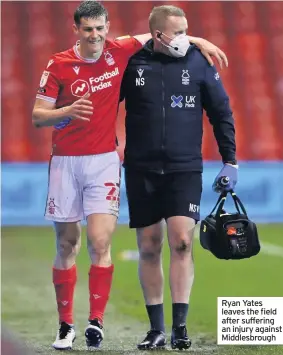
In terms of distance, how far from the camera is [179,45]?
5.09 meters

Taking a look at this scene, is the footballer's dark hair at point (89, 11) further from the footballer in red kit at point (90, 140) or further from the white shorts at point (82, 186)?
the white shorts at point (82, 186)

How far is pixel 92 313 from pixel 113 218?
1.56 ft

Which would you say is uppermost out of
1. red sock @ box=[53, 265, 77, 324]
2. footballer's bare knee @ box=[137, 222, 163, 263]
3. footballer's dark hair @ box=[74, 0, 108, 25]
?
footballer's dark hair @ box=[74, 0, 108, 25]

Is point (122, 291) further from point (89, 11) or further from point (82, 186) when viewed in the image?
point (89, 11)

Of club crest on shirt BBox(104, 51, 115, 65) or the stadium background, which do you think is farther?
the stadium background

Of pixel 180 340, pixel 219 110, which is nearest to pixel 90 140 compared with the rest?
pixel 219 110

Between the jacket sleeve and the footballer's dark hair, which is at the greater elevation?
the footballer's dark hair

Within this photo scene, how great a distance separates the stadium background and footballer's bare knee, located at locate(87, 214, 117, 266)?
46cm

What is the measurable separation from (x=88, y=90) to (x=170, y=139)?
0.46 metres

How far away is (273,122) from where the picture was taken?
48.8ft

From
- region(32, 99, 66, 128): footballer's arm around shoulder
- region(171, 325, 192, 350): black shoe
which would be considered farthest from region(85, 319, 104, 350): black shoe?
region(32, 99, 66, 128): footballer's arm around shoulder

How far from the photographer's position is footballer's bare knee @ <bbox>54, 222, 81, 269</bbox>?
5.29m

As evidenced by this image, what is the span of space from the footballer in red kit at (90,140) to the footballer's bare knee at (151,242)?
0.16 metres

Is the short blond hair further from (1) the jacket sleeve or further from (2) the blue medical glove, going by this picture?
(2) the blue medical glove
